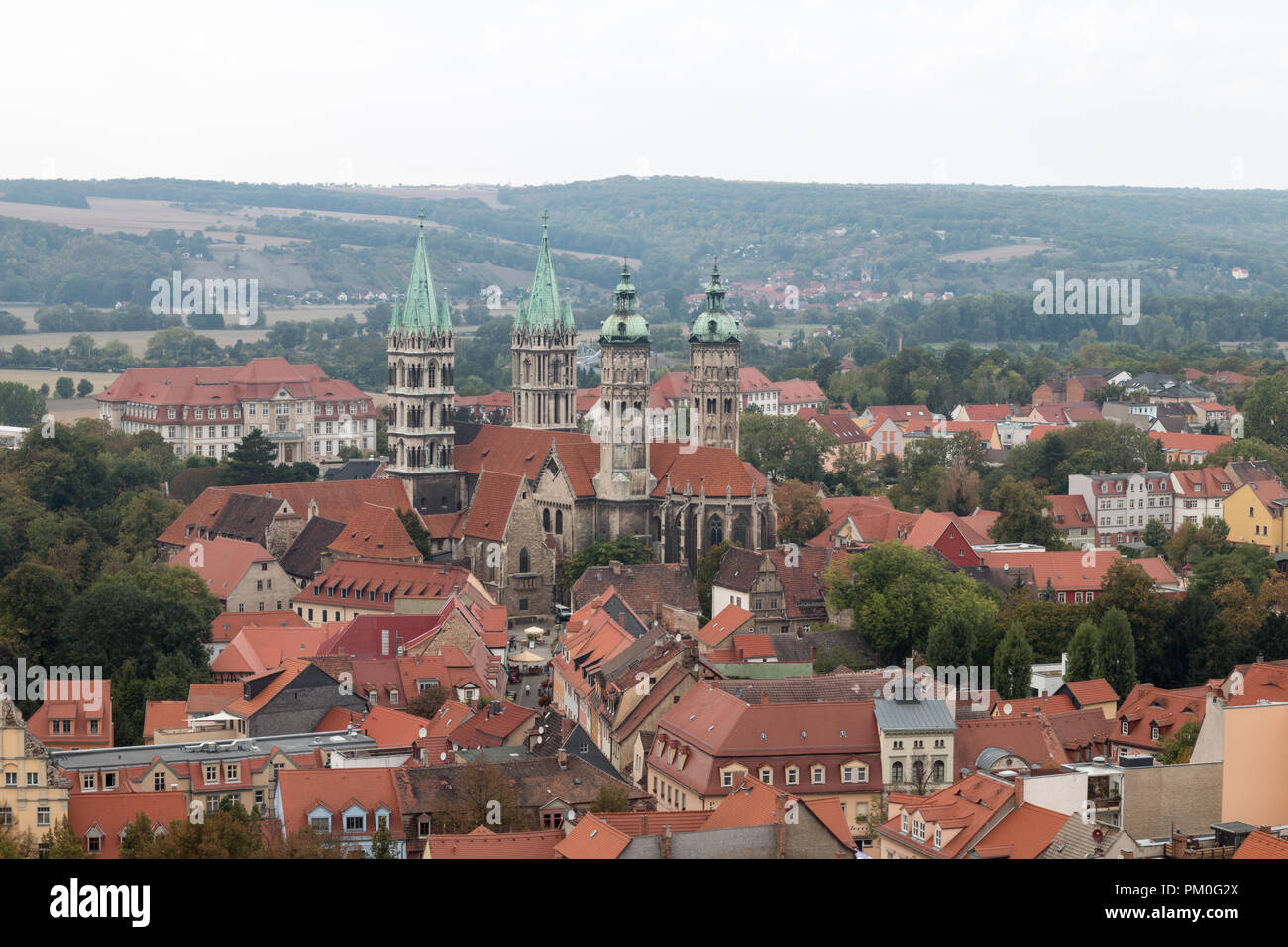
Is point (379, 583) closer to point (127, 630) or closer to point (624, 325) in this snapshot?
point (127, 630)

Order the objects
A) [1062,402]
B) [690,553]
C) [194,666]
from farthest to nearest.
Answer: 1. [1062,402]
2. [690,553]
3. [194,666]

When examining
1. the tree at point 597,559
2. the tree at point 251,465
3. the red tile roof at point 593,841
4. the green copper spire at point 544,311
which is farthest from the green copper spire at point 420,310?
the red tile roof at point 593,841

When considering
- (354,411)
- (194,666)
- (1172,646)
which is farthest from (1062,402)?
(194,666)

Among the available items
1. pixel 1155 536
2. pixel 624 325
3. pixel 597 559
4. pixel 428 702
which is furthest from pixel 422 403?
pixel 428 702

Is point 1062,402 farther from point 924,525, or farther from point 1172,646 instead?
point 1172,646

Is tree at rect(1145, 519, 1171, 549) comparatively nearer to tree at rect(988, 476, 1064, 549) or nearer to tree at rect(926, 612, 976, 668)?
tree at rect(988, 476, 1064, 549)

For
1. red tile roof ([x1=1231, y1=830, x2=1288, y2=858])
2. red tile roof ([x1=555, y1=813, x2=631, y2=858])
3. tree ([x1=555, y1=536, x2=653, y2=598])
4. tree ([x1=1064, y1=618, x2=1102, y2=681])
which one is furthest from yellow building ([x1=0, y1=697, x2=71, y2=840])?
tree ([x1=555, y1=536, x2=653, y2=598])
